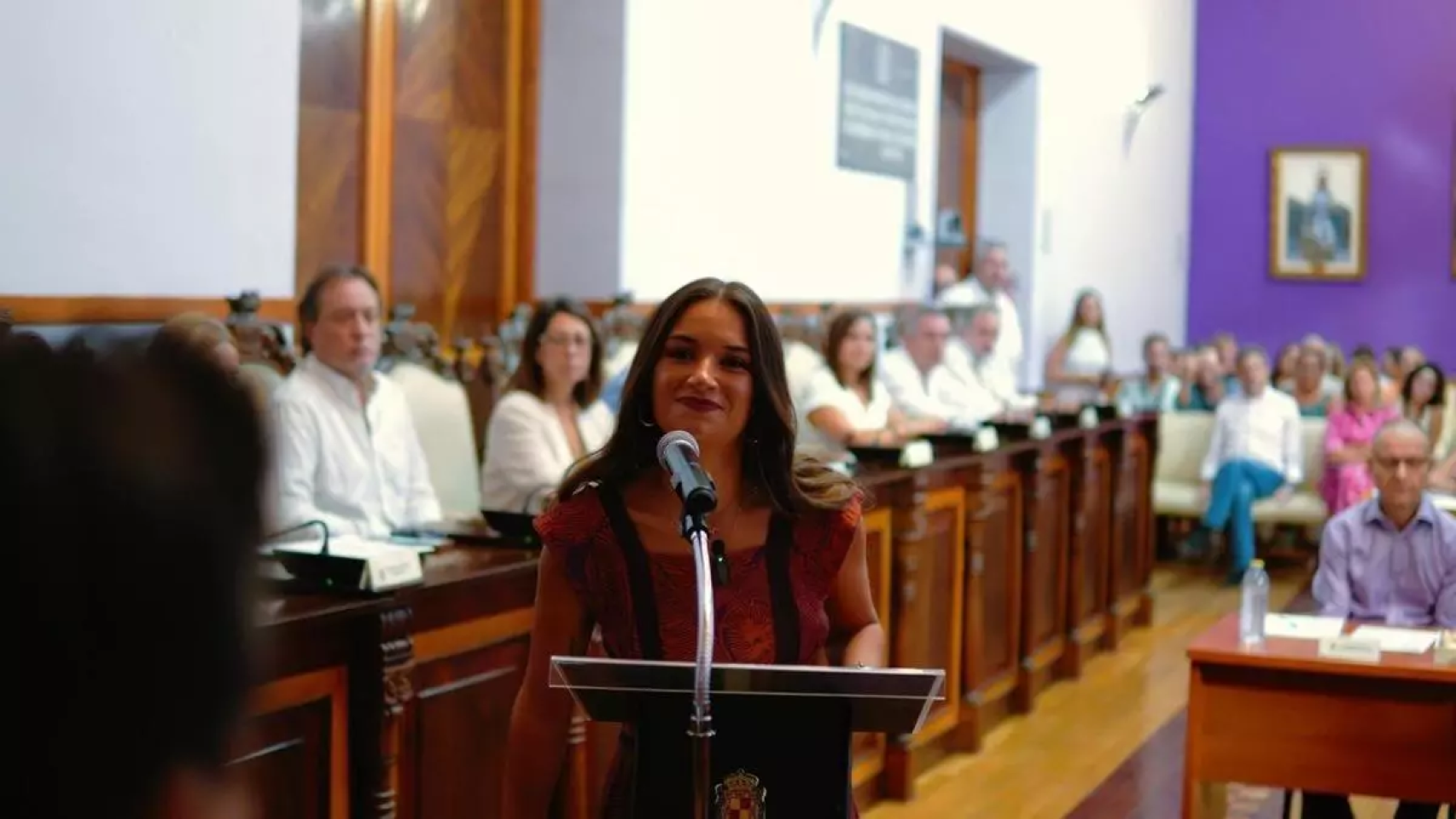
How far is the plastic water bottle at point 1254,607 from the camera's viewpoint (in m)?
4.79

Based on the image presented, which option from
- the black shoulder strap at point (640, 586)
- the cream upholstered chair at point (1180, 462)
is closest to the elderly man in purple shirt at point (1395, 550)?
the black shoulder strap at point (640, 586)

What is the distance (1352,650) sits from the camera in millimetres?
4617

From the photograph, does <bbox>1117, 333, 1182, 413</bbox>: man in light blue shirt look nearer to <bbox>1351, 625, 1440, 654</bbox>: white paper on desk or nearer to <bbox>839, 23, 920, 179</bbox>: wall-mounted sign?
<bbox>839, 23, 920, 179</bbox>: wall-mounted sign

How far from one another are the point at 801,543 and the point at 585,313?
2999mm

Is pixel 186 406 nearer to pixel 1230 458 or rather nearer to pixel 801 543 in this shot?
pixel 801 543

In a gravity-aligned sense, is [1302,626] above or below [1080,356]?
below

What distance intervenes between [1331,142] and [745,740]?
48.1 feet

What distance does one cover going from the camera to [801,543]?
2492 millimetres

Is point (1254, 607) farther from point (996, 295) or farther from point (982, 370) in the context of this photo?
point (996, 295)

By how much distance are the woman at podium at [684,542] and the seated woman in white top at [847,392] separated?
173 inches

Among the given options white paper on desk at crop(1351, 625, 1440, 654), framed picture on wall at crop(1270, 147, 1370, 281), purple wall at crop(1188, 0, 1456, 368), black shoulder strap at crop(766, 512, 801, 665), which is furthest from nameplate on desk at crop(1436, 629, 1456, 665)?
framed picture on wall at crop(1270, 147, 1370, 281)

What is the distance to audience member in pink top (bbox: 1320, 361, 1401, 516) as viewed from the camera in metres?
10.0

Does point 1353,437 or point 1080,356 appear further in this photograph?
point 1080,356

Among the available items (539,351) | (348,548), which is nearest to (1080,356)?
(539,351)
